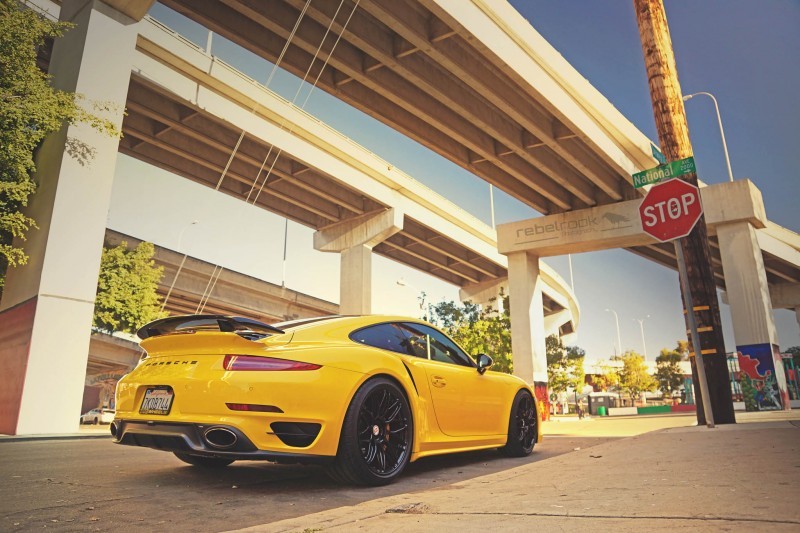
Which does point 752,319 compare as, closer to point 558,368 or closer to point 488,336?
point 488,336

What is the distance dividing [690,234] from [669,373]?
6810 centimetres

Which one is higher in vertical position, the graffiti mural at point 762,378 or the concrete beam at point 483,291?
the concrete beam at point 483,291

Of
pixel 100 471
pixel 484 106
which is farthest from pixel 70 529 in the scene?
pixel 484 106

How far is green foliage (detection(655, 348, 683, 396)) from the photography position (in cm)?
7069

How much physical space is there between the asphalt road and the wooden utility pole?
635 centimetres

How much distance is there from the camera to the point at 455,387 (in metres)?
4.89

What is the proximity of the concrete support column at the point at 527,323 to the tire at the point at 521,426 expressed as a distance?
20.3 metres

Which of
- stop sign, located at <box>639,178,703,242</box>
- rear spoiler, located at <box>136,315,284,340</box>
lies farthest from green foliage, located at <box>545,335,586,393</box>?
rear spoiler, located at <box>136,315,284,340</box>

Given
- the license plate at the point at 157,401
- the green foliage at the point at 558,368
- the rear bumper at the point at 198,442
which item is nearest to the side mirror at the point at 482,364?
the rear bumper at the point at 198,442

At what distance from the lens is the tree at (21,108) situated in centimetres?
1208

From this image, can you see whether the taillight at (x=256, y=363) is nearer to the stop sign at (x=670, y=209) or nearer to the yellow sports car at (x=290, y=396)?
the yellow sports car at (x=290, y=396)

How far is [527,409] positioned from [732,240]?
24006mm

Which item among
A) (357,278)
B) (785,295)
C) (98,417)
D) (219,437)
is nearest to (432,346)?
(219,437)

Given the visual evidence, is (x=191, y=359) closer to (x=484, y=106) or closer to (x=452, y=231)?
(x=484, y=106)
